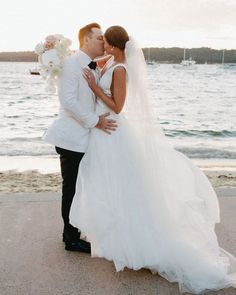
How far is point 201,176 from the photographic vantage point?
408 cm

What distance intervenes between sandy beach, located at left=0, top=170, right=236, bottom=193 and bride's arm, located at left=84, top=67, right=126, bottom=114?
3.78 meters

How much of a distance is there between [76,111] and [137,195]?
819mm

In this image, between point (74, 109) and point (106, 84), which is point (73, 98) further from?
point (106, 84)

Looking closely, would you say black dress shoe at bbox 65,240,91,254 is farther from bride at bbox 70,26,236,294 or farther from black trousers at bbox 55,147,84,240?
bride at bbox 70,26,236,294

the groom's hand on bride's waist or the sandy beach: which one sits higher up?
the groom's hand on bride's waist

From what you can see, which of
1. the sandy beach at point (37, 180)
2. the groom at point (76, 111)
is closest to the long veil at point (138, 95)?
the groom at point (76, 111)

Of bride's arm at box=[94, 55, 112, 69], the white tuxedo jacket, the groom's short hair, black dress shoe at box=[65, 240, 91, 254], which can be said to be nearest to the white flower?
the white tuxedo jacket

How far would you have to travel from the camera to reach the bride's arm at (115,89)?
378cm

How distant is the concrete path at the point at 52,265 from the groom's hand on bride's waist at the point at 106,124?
1.10 metres

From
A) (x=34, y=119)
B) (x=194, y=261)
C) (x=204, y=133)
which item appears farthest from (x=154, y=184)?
(x=34, y=119)

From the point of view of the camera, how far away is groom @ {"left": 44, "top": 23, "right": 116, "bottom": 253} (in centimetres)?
383

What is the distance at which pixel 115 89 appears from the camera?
3799 millimetres

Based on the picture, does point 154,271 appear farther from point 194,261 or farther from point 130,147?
point 130,147

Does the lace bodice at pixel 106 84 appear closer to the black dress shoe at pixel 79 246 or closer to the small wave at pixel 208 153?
the black dress shoe at pixel 79 246
